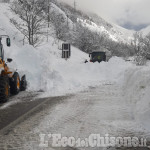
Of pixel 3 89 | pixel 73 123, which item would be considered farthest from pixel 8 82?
pixel 73 123

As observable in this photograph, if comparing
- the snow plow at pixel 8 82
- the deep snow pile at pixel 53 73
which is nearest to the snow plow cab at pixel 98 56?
the deep snow pile at pixel 53 73

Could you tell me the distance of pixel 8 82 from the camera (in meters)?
9.32

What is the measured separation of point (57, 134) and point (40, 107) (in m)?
3.04

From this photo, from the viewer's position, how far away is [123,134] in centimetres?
489

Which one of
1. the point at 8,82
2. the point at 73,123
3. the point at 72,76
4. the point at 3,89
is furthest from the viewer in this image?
the point at 72,76

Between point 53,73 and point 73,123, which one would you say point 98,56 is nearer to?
point 53,73

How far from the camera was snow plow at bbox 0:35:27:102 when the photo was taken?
8508 millimetres

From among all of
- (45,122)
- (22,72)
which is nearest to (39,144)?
(45,122)

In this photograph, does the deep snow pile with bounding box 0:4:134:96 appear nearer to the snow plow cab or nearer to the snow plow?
the snow plow

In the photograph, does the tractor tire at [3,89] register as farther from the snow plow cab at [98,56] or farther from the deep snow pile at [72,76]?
the snow plow cab at [98,56]

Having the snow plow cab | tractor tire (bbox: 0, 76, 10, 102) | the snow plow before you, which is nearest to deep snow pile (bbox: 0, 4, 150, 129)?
the snow plow

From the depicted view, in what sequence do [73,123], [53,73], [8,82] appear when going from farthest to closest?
[53,73] → [8,82] → [73,123]

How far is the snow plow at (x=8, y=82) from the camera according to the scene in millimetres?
8508

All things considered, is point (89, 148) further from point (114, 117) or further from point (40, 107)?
point (40, 107)
